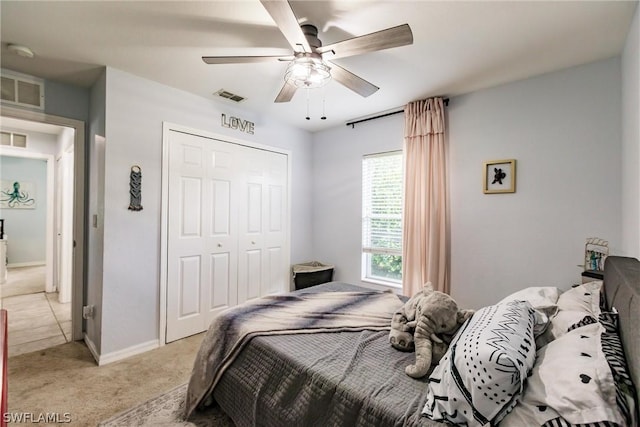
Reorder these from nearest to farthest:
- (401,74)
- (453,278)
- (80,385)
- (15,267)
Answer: (80,385)
(401,74)
(453,278)
(15,267)

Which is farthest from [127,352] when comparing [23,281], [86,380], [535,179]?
[23,281]

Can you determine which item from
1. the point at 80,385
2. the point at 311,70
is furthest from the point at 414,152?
the point at 80,385

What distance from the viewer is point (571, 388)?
31.0 inches

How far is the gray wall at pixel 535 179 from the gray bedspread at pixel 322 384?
166cm

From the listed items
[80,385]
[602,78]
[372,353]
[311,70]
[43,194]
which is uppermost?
[602,78]

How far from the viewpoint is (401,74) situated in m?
2.45

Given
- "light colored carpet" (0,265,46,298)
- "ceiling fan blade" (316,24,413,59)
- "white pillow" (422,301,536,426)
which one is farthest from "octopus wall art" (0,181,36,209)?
"white pillow" (422,301,536,426)

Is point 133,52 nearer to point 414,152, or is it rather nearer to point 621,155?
point 414,152

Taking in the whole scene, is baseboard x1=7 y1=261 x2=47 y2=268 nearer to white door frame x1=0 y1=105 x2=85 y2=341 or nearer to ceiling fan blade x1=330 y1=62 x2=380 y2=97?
white door frame x1=0 y1=105 x2=85 y2=341

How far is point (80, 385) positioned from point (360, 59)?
128 inches

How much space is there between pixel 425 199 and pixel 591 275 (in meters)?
1.40

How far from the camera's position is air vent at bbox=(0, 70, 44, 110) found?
7.84 ft

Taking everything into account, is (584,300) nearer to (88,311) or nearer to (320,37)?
(320,37)

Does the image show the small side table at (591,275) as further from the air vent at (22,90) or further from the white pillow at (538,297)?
the air vent at (22,90)
